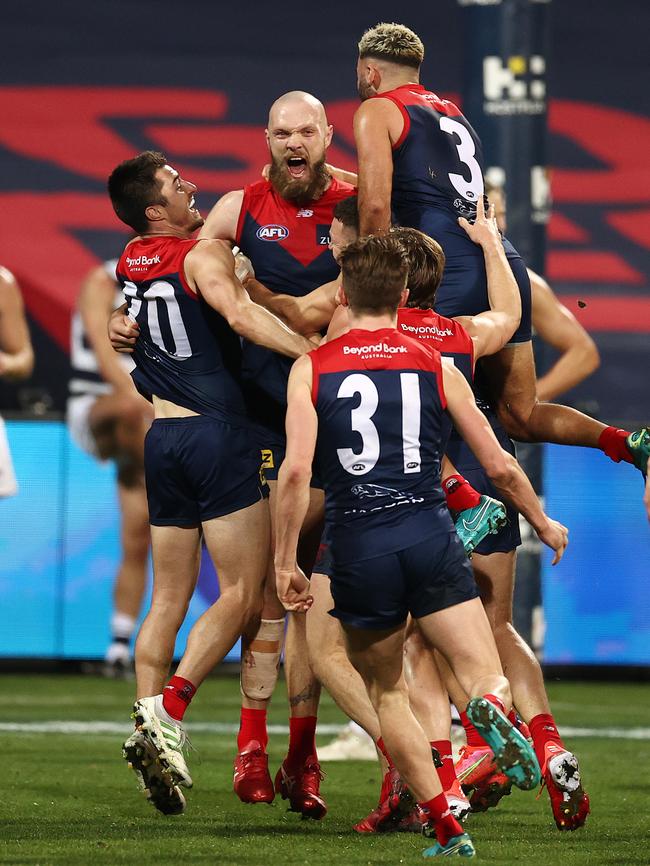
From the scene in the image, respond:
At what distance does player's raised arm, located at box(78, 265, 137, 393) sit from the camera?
1251 cm

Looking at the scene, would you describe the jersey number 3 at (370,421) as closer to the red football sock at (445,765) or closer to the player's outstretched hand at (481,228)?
the red football sock at (445,765)

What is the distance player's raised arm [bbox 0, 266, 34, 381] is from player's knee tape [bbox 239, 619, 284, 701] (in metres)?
5.63

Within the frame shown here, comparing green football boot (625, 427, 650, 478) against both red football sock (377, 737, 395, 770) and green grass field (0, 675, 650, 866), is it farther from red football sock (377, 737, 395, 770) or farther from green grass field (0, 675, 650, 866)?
red football sock (377, 737, 395, 770)

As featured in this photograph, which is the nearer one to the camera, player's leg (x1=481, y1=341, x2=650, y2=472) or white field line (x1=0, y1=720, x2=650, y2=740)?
player's leg (x1=481, y1=341, x2=650, y2=472)

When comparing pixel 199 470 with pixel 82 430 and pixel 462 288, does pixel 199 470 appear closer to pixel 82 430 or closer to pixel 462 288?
pixel 462 288

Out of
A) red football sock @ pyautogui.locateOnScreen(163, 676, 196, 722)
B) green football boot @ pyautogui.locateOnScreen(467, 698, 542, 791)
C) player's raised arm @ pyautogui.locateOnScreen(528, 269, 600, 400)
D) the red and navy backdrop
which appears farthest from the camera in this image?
the red and navy backdrop

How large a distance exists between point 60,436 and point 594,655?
170 inches

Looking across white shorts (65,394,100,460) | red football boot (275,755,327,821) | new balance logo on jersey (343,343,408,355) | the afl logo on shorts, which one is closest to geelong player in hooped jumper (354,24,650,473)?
the afl logo on shorts

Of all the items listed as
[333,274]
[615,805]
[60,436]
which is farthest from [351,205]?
[60,436]

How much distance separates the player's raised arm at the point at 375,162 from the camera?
5.72 metres

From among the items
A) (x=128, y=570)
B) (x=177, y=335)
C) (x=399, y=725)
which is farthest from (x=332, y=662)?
(x=128, y=570)

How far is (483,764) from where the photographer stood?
19.3 feet

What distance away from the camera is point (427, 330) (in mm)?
5391

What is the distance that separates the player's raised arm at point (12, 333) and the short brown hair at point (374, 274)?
22.9 feet
